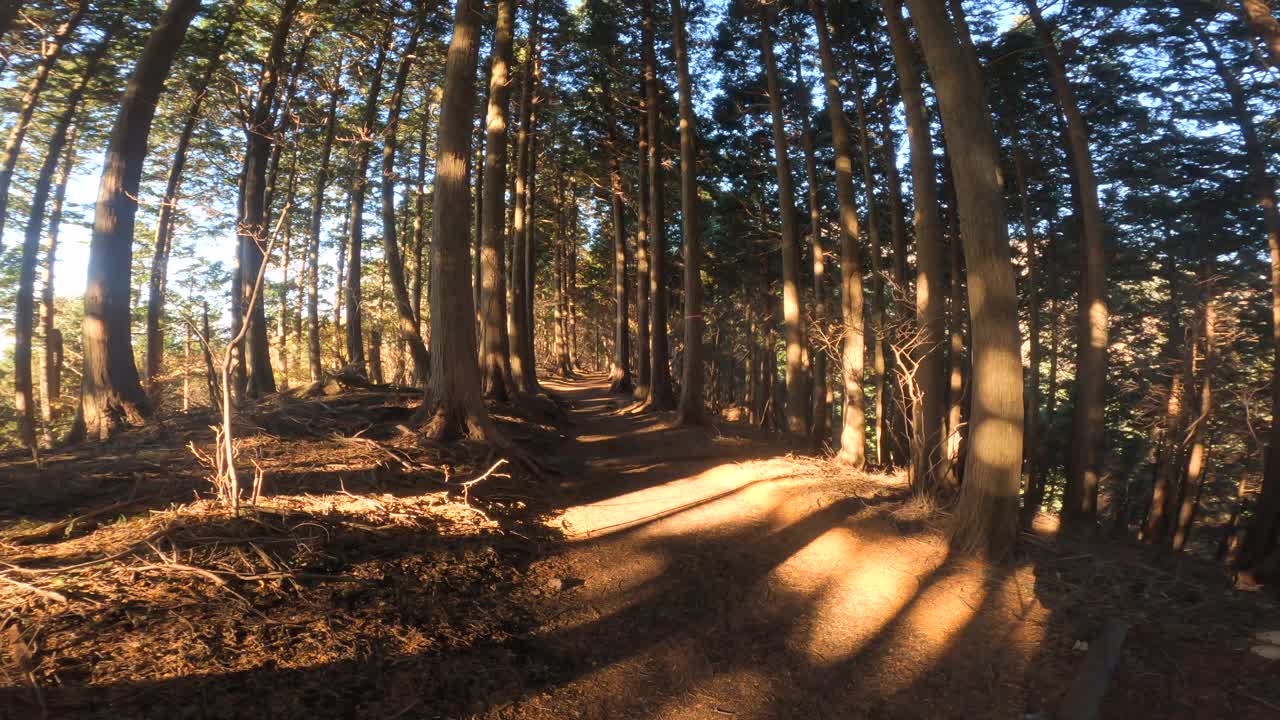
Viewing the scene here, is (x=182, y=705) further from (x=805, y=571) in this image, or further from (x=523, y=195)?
(x=523, y=195)

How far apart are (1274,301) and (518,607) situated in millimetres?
15969

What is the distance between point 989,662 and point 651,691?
2557 mm

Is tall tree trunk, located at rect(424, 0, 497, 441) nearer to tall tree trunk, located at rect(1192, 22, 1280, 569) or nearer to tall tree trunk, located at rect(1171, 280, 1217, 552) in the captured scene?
tall tree trunk, located at rect(1171, 280, 1217, 552)

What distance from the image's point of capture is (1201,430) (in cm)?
1255

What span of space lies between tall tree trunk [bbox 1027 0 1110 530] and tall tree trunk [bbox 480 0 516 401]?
1137 cm

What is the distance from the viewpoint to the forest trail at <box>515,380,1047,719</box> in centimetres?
383

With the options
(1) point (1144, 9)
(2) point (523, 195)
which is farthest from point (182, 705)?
(1) point (1144, 9)

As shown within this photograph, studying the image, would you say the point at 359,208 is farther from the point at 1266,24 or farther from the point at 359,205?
the point at 1266,24

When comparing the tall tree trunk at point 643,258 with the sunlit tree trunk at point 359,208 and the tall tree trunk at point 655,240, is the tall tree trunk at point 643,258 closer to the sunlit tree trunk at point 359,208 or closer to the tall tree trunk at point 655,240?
the tall tree trunk at point 655,240

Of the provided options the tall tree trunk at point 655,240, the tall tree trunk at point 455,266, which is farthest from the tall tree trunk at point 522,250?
the tall tree trunk at point 455,266

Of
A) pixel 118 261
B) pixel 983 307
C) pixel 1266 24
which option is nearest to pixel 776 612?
pixel 983 307

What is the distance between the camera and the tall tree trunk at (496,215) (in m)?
12.3

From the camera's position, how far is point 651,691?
3.81 metres

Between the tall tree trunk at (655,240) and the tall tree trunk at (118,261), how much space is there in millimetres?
10347
